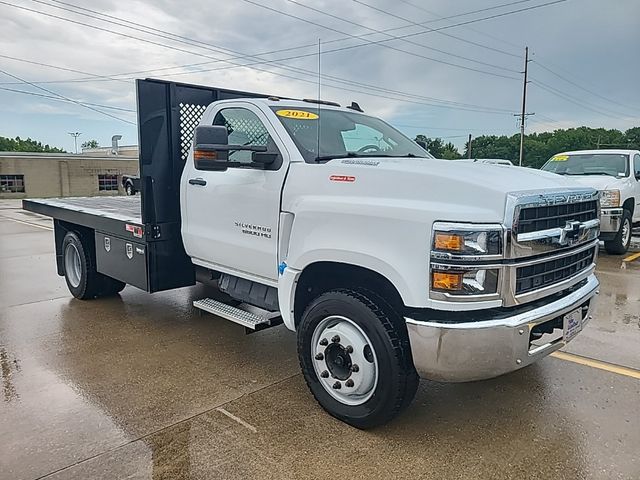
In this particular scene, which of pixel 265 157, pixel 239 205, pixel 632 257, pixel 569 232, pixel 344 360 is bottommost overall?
pixel 632 257

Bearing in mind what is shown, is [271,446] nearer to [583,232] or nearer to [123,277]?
[583,232]

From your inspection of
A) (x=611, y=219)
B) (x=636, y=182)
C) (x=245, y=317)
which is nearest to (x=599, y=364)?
(x=245, y=317)

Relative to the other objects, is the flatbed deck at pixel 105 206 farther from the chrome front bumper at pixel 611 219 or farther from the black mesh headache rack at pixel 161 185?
the chrome front bumper at pixel 611 219

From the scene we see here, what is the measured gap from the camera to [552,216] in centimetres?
310

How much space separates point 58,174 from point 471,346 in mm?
39179

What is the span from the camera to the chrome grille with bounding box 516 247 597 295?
2939mm

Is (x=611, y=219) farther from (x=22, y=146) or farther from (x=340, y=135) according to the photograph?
(x=22, y=146)

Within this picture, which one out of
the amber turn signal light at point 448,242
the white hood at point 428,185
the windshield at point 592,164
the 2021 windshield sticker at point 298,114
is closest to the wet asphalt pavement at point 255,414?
the amber turn signal light at point 448,242

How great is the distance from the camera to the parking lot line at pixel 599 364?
14.0 ft

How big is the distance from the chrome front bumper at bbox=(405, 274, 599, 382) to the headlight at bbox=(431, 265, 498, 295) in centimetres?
18

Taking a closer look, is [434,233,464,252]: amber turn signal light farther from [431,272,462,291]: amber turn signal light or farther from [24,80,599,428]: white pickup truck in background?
[431,272,462,291]: amber turn signal light

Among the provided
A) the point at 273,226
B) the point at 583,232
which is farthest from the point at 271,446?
the point at 583,232

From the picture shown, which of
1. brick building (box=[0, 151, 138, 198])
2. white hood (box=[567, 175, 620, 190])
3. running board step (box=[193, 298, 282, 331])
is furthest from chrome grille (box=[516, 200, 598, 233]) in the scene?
brick building (box=[0, 151, 138, 198])

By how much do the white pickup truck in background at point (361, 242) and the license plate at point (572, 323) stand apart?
0.01 m
